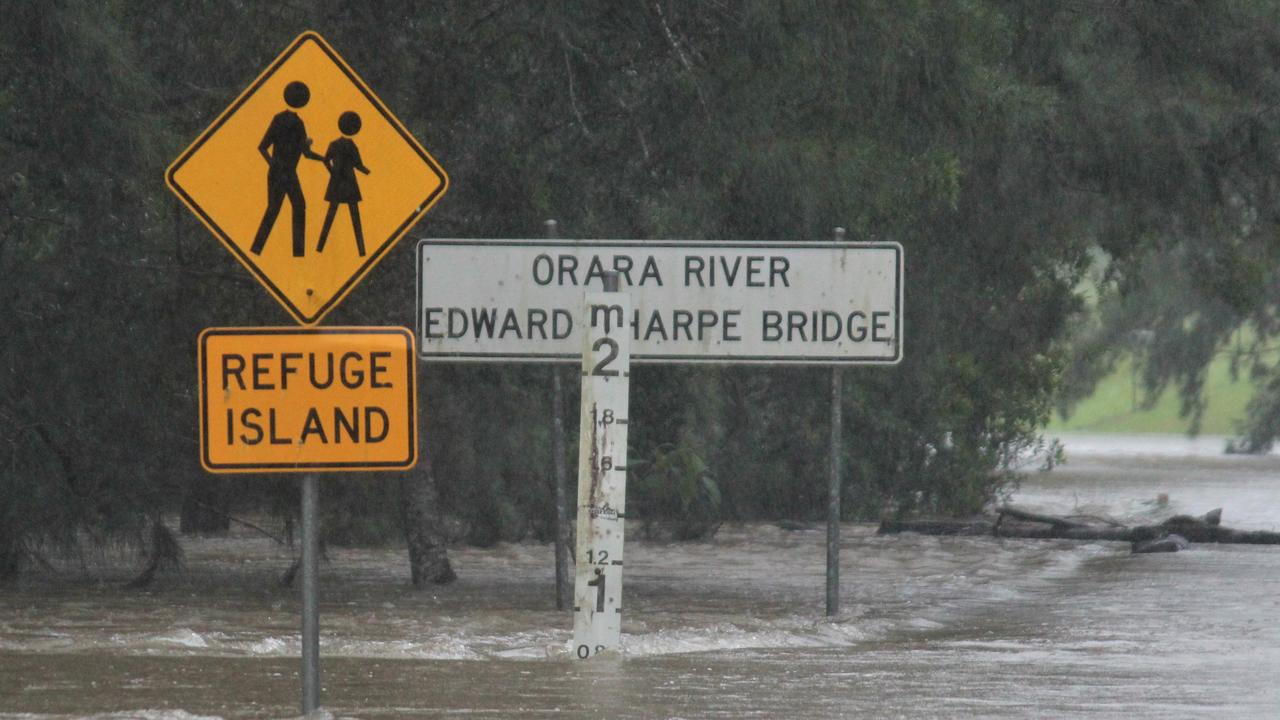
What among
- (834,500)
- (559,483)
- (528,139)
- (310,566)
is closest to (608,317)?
(310,566)

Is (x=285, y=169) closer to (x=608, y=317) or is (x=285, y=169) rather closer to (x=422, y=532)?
(x=608, y=317)

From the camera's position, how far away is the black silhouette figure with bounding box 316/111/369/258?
7.39 metres

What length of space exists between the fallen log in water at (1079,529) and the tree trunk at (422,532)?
7560mm

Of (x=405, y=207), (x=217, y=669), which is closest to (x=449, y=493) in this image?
(x=217, y=669)

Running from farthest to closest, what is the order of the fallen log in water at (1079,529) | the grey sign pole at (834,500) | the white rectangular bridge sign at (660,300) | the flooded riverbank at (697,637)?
the fallen log in water at (1079,529)
the grey sign pole at (834,500)
the white rectangular bridge sign at (660,300)
the flooded riverbank at (697,637)

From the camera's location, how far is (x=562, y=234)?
53.4ft

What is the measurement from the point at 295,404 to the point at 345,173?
2.71ft

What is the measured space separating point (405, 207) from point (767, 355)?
4.71 metres

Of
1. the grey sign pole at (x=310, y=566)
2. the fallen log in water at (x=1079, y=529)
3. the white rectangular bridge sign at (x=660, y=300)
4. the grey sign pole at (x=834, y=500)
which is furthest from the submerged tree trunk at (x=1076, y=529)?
the grey sign pole at (x=310, y=566)

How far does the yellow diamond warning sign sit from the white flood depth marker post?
96.0 inches

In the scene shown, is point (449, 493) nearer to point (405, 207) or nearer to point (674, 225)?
point (674, 225)

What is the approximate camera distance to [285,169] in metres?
7.34

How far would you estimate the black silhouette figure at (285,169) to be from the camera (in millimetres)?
7328

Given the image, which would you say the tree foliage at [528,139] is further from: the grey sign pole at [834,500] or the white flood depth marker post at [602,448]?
the white flood depth marker post at [602,448]
